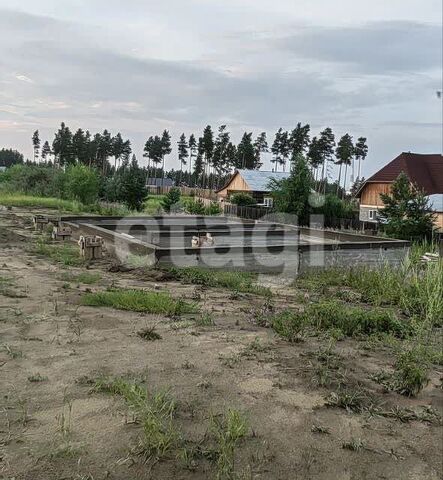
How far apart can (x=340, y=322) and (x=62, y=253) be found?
24.0ft

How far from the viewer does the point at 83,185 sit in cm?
2539

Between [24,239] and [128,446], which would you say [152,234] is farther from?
[128,446]

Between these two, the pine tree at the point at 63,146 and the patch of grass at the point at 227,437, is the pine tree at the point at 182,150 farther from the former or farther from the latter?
the patch of grass at the point at 227,437

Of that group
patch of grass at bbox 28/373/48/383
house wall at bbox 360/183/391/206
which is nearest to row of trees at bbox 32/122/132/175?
house wall at bbox 360/183/391/206

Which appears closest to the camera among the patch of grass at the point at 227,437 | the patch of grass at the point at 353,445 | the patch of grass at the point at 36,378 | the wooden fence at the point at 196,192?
the patch of grass at the point at 227,437

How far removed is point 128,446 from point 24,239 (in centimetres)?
1133

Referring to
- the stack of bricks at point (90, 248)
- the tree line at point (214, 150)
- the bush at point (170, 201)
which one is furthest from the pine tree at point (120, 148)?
the stack of bricks at point (90, 248)

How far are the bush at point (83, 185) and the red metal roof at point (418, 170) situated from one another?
15.8 metres

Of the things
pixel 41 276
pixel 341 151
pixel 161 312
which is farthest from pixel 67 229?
pixel 341 151

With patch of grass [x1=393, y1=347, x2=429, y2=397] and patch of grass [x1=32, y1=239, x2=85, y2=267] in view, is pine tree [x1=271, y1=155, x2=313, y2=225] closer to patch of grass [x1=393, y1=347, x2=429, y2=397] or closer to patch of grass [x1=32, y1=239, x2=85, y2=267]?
patch of grass [x1=32, y1=239, x2=85, y2=267]

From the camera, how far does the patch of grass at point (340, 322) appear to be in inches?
198

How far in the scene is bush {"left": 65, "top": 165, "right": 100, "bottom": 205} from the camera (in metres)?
25.4

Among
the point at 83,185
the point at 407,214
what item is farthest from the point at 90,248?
the point at 83,185

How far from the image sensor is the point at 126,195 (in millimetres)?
25656
